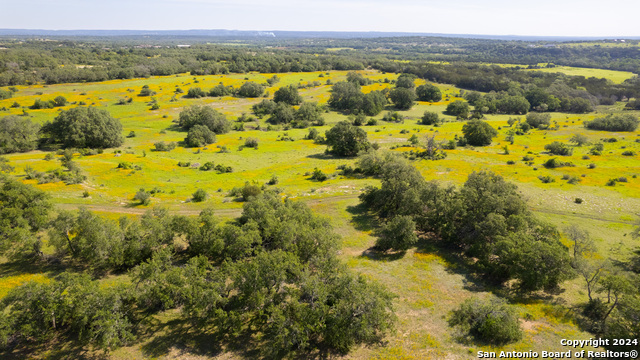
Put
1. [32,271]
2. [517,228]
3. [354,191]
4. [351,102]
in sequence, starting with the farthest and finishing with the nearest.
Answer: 1. [351,102]
2. [354,191]
3. [517,228]
4. [32,271]

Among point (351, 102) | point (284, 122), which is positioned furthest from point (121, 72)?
point (351, 102)

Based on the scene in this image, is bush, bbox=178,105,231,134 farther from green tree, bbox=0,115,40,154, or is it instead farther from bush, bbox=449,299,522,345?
bush, bbox=449,299,522,345

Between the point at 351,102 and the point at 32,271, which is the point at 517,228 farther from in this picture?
the point at 351,102

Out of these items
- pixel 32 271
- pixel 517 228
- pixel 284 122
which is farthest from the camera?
pixel 284 122

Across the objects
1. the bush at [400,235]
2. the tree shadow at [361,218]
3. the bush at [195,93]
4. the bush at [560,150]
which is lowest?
the tree shadow at [361,218]

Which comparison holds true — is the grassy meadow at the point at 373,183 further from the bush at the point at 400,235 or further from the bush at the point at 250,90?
the bush at the point at 250,90

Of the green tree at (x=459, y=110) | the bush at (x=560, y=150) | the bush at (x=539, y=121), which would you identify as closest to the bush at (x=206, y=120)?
the green tree at (x=459, y=110)

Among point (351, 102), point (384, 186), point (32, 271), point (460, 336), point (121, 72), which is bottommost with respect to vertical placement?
point (460, 336)
